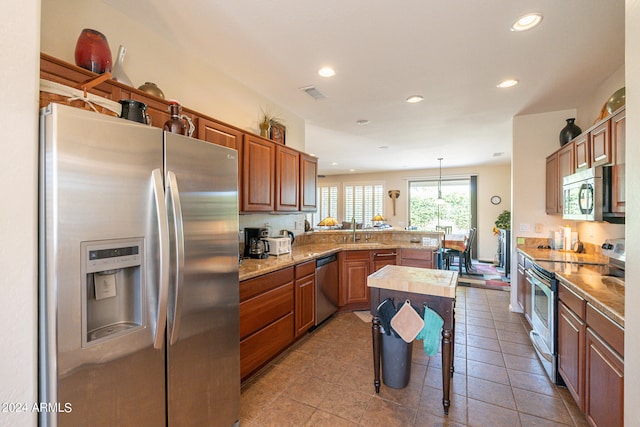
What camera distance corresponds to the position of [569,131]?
3.26 meters

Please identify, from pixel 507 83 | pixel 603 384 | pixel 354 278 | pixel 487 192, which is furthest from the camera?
pixel 487 192

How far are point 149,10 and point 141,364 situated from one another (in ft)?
7.03

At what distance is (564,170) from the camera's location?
3.08 meters

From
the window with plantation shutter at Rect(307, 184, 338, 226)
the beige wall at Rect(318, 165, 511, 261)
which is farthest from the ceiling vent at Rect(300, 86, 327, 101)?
the window with plantation shutter at Rect(307, 184, 338, 226)

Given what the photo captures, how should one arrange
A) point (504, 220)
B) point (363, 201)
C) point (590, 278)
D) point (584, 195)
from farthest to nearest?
point (363, 201) < point (504, 220) < point (584, 195) < point (590, 278)

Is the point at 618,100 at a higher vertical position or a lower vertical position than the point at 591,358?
higher

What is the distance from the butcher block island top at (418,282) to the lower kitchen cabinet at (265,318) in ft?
2.92

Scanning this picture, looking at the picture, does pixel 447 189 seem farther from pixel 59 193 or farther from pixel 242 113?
pixel 59 193

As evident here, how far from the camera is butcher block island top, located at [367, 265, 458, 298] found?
1849mm

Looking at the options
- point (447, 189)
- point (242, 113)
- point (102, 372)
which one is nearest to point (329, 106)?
point (242, 113)

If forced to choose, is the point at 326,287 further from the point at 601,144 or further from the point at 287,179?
the point at 601,144

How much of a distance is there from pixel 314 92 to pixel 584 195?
268 centimetres

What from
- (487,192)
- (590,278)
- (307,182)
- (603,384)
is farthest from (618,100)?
(487,192)

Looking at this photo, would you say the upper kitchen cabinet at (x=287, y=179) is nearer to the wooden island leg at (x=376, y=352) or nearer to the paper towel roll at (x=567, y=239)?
the wooden island leg at (x=376, y=352)
